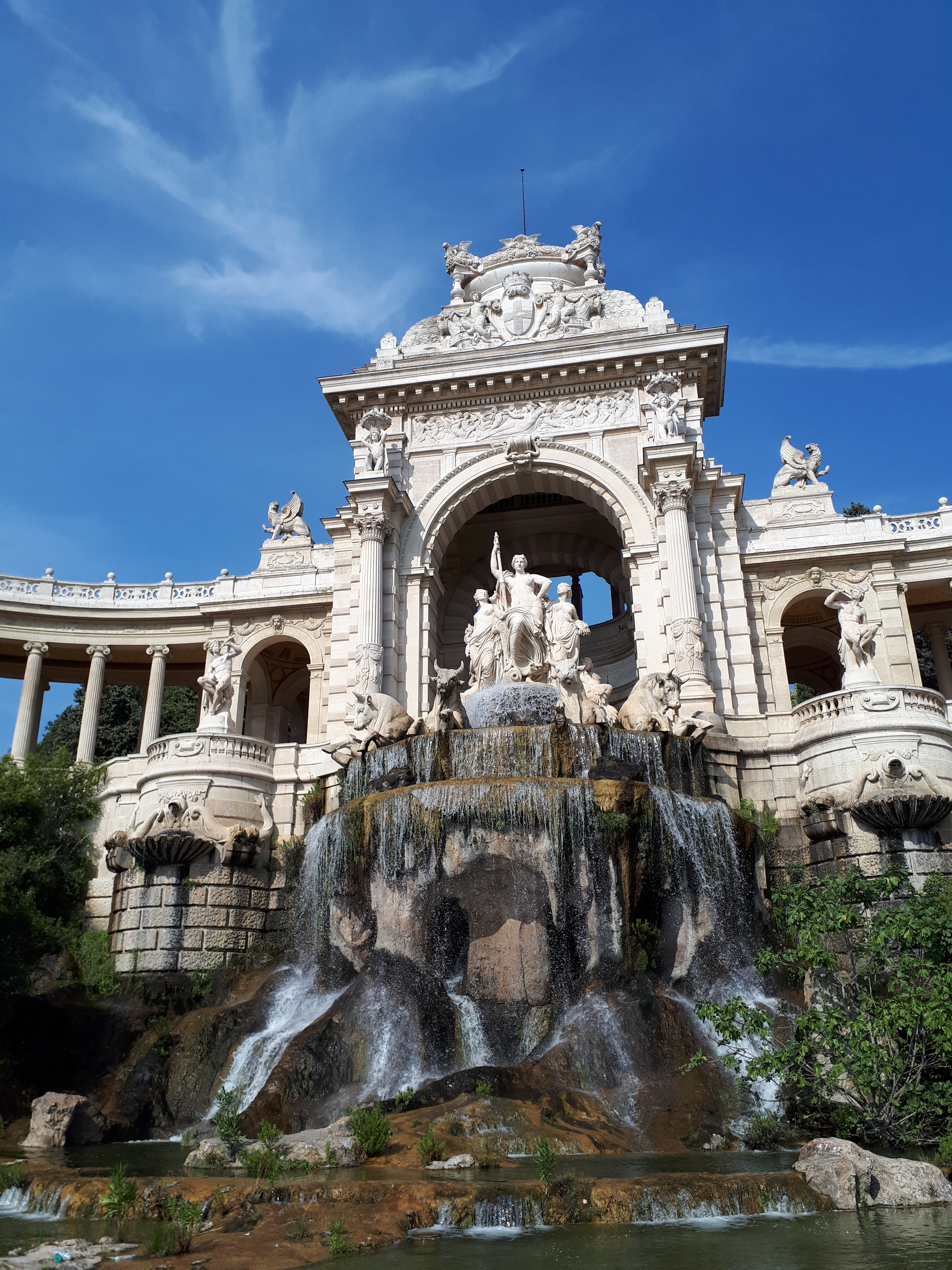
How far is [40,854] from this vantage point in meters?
25.4

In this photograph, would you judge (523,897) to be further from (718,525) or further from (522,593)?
(718,525)

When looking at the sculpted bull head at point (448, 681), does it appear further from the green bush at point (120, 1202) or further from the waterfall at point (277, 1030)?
the green bush at point (120, 1202)

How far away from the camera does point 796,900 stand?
49.2ft

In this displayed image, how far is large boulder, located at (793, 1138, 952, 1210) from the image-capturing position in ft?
31.0

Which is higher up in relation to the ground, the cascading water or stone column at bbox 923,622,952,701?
stone column at bbox 923,622,952,701

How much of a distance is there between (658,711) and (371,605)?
10469 millimetres

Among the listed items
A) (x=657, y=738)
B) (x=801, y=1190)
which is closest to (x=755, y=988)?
(x=657, y=738)

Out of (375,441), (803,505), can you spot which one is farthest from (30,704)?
(803,505)

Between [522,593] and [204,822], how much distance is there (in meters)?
10.7

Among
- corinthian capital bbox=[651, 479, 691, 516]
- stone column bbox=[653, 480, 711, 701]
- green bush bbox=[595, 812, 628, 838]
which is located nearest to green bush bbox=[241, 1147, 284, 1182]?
green bush bbox=[595, 812, 628, 838]

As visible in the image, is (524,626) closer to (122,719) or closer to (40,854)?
(40,854)

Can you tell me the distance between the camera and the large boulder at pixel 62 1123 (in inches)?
615

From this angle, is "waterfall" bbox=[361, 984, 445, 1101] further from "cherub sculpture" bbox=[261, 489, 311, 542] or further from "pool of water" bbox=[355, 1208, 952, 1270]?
"cherub sculpture" bbox=[261, 489, 311, 542]

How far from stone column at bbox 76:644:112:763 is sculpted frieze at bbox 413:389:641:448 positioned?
14626 millimetres
